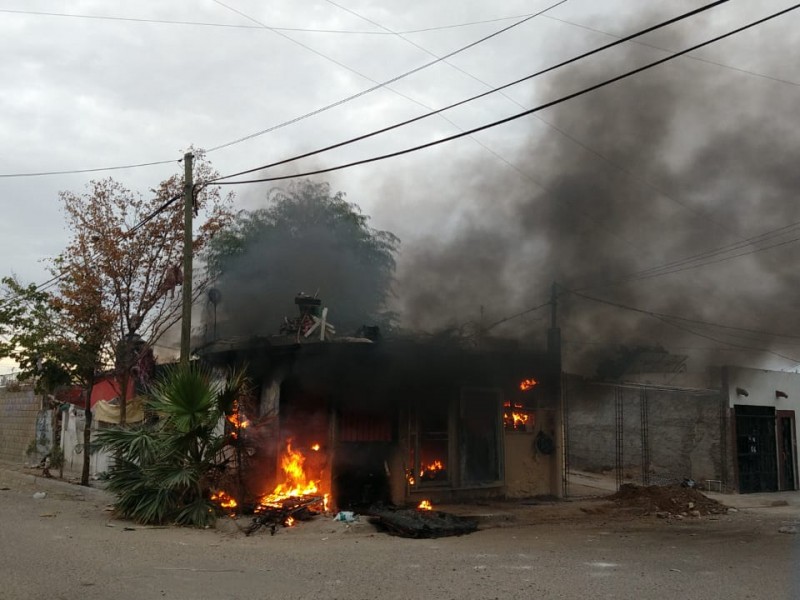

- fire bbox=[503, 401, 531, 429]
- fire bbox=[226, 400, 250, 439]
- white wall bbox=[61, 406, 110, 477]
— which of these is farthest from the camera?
white wall bbox=[61, 406, 110, 477]

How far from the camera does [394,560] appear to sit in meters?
8.41

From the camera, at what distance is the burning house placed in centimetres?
1266

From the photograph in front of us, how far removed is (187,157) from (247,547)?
26.5 ft

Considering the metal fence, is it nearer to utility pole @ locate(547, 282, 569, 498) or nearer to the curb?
utility pole @ locate(547, 282, 569, 498)

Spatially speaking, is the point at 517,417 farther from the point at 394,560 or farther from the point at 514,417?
the point at 394,560

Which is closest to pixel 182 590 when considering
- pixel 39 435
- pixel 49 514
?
pixel 49 514

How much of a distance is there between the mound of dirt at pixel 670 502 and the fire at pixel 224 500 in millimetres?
7385

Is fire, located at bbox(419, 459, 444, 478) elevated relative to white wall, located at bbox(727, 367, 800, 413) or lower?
lower

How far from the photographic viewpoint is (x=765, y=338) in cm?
1459

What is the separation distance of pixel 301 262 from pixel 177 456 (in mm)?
8638

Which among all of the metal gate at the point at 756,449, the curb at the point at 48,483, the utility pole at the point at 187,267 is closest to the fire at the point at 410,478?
the utility pole at the point at 187,267

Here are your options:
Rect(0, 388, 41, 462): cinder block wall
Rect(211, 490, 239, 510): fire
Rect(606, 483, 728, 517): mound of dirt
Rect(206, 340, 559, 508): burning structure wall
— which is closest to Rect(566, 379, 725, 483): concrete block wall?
Rect(206, 340, 559, 508): burning structure wall

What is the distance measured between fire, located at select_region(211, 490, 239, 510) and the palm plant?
0.40 feet

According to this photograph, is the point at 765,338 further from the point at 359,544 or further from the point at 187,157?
the point at 187,157
